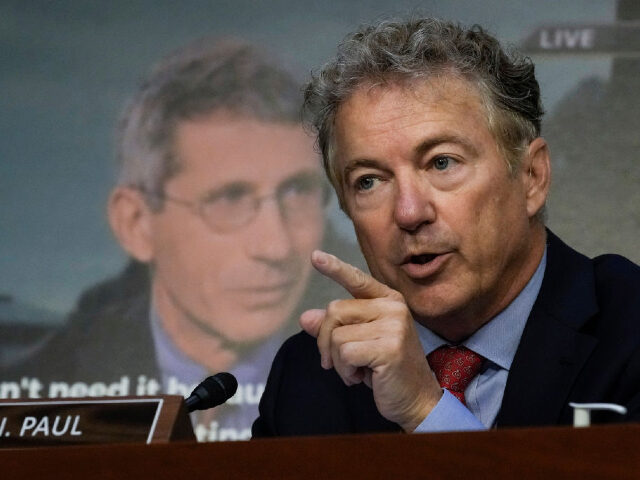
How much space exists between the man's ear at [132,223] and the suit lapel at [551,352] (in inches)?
71.6

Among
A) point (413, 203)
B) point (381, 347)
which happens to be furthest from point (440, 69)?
point (381, 347)

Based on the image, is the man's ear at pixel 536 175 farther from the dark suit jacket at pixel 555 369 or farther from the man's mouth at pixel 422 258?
the man's mouth at pixel 422 258

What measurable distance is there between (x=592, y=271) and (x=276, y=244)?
164 centimetres

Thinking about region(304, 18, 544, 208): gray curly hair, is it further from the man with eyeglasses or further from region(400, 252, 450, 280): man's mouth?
the man with eyeglasses

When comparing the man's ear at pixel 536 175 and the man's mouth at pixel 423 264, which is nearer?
the man's mouth at pixel 423 264

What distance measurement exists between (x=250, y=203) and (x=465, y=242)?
1.70m

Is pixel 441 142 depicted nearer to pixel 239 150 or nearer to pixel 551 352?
pixel 551 352

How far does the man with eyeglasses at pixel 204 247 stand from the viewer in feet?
11.5

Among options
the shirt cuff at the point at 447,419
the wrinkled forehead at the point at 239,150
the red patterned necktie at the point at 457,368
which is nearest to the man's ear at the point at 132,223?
the wrinkled forehead at the point at 239,150

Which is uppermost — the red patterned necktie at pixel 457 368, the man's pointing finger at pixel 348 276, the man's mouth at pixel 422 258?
the man's mouth at pixel 422 258

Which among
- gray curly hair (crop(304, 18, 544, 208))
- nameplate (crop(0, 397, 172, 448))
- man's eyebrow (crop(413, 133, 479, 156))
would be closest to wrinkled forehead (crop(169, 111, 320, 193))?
gray curly hair (crop(304, 18, 544, 208))

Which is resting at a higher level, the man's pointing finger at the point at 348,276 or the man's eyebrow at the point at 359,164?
the man's eyebrow at the point at 359,164

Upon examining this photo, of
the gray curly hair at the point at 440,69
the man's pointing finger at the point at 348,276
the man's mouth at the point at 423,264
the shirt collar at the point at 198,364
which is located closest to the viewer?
the man's pointing finger at the point at 348,276

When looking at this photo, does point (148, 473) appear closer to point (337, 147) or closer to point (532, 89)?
point (337, 147)
